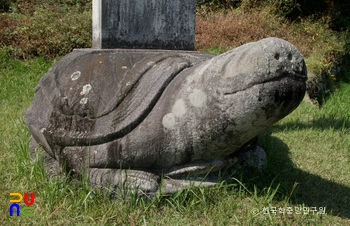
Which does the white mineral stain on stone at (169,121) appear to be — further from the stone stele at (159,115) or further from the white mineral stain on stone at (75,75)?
the white mineral stain on stone at (75,75)

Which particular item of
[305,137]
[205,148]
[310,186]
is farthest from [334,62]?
[205,148]

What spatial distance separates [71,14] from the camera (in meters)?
7.89

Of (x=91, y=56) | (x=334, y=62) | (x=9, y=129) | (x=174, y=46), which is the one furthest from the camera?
(x=334, y=62)

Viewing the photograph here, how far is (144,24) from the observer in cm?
266

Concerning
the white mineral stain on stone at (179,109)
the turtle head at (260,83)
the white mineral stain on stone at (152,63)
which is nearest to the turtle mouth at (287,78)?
the turtle head at (260,83)

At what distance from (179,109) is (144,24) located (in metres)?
1.01

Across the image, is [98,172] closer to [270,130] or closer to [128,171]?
[128,171]

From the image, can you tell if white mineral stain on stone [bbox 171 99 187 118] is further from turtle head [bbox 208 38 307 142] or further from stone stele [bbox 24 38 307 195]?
turtle head [bbox 208 38 307 142]

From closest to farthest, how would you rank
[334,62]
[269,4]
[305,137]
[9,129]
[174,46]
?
[174,46], [9,129], [305,137], [334,62], [269,4]

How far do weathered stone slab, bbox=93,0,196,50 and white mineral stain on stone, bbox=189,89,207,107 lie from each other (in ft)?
3.07

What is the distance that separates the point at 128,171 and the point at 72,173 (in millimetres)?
363

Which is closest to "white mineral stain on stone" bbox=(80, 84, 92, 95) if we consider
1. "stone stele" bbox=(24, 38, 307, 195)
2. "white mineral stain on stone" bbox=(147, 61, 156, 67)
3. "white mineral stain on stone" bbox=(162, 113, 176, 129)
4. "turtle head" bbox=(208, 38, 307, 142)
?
"stone stele" bbox=(24, 38, 307, 195)

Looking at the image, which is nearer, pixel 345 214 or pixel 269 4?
pixel 345 214

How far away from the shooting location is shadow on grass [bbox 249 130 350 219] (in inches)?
89.2
